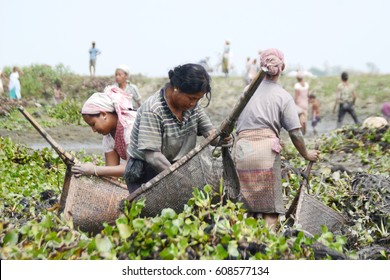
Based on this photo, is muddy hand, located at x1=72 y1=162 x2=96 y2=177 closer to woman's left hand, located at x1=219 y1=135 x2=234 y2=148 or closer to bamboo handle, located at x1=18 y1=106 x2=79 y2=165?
bamboo handle, located at x1=18 y1=106 x2=79 y2=165

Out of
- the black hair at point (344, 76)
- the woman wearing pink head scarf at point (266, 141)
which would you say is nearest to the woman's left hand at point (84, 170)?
the woman wearing pink head scarf at point (266, 141)

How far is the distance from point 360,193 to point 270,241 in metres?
2.46

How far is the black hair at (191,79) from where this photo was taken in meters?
4.69

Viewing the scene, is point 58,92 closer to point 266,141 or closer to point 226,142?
point 266,141

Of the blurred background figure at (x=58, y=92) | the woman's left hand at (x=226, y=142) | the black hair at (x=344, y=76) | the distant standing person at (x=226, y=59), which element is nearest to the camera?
the woman's left hand at (x=226, y=142)

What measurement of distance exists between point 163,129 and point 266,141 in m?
1.06

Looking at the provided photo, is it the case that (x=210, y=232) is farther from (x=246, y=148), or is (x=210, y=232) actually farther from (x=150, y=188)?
(x=246, y=148)

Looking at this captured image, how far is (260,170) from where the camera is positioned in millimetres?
5660

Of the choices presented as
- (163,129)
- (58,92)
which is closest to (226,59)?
(58,92)

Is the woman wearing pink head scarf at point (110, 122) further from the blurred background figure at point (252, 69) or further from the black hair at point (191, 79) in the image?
the blurred background figure at point (252, 69)

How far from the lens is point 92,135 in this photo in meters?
16.9

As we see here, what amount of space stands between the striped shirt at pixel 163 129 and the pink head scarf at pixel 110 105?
0.25 meters

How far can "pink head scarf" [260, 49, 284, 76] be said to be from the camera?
5.61 metres
